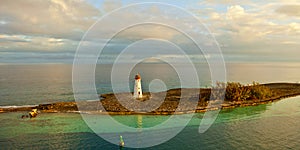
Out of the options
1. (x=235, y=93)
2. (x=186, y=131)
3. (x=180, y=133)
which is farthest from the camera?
(x=235, y=93)

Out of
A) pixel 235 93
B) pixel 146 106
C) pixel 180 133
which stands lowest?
pixel 180 133

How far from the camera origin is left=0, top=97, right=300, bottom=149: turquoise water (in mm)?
27547

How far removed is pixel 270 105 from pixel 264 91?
649 cm

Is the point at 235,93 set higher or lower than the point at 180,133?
higher

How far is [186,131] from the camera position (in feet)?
106

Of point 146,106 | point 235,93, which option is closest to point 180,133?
point 146,106

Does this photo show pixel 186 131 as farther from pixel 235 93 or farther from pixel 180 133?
pixel 235 93

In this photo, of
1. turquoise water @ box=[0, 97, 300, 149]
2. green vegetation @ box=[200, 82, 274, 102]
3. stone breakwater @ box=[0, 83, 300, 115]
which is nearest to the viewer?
turquoise water @ box=[0, 97, 300, 149]

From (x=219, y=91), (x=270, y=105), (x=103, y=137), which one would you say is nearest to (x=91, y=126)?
(x=103, y=137)

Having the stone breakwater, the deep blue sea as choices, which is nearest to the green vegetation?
the stone breakwater

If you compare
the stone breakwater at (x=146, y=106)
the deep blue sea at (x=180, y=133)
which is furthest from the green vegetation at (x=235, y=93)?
the deep blue sea at (x=180, y=133)

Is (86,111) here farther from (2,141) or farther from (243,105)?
(243,105)

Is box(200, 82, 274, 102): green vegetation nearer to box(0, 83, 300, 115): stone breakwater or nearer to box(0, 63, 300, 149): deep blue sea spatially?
box(0, 83, 300, 115): stone breakwater

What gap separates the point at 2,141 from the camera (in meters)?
28.5
